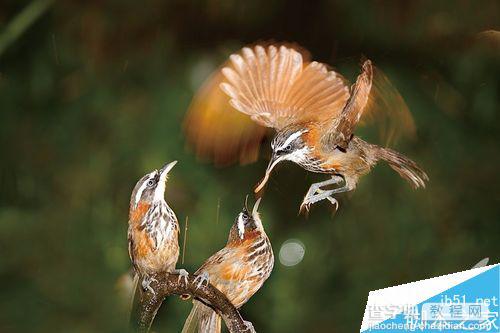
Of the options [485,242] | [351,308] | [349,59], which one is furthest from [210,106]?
[485,242]

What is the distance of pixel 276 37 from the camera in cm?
247

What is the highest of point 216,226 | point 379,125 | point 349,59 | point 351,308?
point 349,59

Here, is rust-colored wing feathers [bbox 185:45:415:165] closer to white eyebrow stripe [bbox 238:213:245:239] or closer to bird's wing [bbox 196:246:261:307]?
white eyebrow stripe [bbox 238:213:245:239]

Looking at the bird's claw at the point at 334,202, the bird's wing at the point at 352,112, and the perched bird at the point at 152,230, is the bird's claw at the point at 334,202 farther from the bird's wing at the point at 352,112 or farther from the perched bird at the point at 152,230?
the perched bird at the point at 152,230

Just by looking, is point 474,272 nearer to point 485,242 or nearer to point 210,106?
point 485,242

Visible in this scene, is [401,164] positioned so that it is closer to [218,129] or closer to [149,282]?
[218,129]

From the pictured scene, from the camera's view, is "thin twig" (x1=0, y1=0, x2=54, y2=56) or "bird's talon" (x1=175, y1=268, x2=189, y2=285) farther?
"thin twig" (x1=0, y1=0, x2=54, y2=56)

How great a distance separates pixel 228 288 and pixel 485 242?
2.26 feet

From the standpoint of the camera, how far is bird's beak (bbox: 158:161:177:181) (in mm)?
2455

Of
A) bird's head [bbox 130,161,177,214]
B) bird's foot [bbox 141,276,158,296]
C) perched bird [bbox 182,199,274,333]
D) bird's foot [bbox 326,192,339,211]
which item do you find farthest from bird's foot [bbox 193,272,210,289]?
bird's foot [bbox 326,192,339,211]

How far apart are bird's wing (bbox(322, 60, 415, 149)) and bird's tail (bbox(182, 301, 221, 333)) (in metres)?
0.53

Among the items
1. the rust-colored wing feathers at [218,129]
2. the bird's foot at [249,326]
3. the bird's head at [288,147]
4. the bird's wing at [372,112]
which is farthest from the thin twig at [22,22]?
the bird's foot at [249,326]

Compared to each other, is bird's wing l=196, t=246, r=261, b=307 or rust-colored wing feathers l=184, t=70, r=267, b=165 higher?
rust-colored wing feathers l=184, t=70, r=267, b=165

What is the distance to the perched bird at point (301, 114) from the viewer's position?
244cm
